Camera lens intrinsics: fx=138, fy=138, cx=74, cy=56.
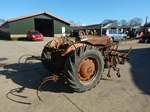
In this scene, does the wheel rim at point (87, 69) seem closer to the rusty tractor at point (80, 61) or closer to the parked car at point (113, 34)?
the rusty tractor at point (80, 61)

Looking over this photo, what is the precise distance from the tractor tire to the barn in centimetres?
1949

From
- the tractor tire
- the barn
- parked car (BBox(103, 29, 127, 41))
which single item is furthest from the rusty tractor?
the barn

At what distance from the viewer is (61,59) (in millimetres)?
3967

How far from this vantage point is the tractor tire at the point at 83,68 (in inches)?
124

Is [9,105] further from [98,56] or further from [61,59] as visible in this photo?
[98,56]

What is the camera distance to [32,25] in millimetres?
21969

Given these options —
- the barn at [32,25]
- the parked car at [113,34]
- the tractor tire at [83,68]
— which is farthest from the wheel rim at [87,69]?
the barn at [32,25]

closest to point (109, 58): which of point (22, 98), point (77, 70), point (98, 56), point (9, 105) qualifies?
point (98, 56)

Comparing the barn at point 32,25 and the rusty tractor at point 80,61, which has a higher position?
the barn at point 32,25

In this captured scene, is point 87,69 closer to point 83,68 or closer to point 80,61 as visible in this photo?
point 83,68

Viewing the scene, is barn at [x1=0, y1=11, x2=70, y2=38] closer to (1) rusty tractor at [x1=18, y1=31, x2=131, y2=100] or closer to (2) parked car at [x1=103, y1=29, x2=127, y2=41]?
(2) parked car at [x1=103, y1=29, x2=127, y2=41]

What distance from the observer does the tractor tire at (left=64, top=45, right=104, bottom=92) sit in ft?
10.3

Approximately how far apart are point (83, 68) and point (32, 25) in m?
20.4

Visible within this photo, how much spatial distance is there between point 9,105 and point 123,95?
2654 millimetres
